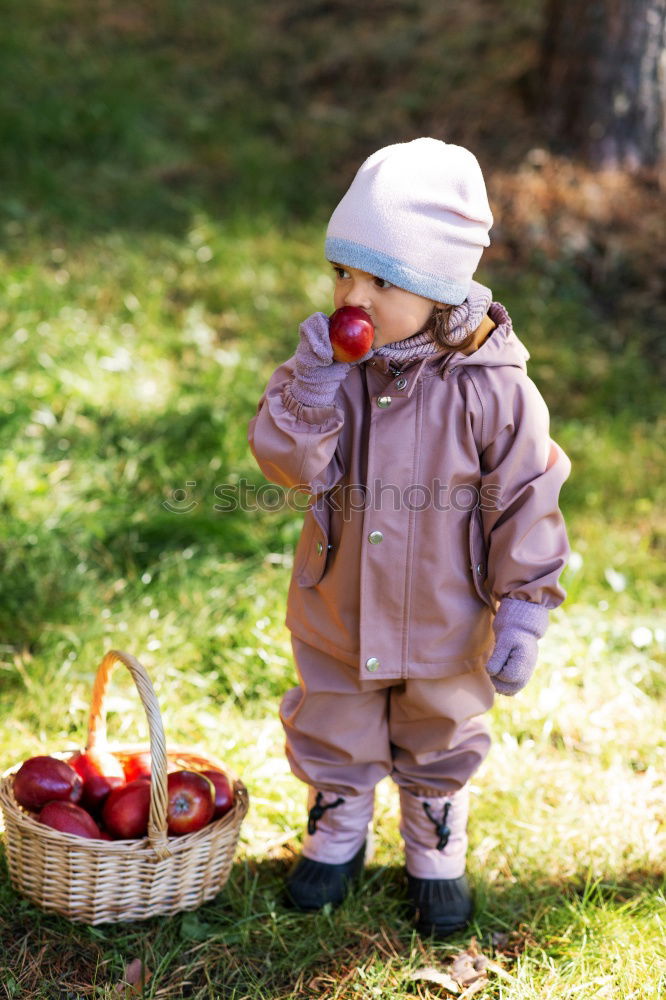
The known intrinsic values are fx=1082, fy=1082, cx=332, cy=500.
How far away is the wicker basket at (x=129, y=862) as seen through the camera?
7.76 ft

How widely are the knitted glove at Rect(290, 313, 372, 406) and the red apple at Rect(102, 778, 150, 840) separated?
100cm

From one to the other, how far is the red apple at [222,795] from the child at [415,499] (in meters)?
0.17

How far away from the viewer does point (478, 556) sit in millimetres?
2377

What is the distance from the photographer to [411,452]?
2303 millimetres

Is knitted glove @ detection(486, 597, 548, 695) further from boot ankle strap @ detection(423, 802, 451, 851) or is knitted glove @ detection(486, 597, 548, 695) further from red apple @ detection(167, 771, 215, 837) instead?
red apple @ detection(167, 771, 215, 837)

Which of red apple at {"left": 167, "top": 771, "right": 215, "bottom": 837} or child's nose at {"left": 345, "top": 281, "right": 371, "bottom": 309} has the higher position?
child's nose at {"left": 345, "top": 281, "right": 371, "bottom": 309}

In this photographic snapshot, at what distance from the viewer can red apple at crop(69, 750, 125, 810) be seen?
258 cm

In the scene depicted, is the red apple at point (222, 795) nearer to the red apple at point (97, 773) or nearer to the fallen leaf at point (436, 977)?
the red apple at point (97, 773)

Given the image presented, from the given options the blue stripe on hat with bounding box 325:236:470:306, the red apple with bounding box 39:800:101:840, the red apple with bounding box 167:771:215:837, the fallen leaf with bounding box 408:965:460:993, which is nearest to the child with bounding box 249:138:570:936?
the blue stripe on hat with bounding box 325:236:470:306

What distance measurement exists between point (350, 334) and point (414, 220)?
26 centimetres

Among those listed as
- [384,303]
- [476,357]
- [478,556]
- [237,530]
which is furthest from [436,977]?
[237,530]

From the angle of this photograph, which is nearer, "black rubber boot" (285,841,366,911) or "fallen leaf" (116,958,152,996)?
"fallen leaf" (116,958,152,996)

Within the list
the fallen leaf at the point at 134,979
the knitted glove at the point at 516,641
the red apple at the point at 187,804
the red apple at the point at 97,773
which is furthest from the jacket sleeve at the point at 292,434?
the fallen leaf at the point at 134,979

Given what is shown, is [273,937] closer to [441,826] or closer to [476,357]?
[441,826]
